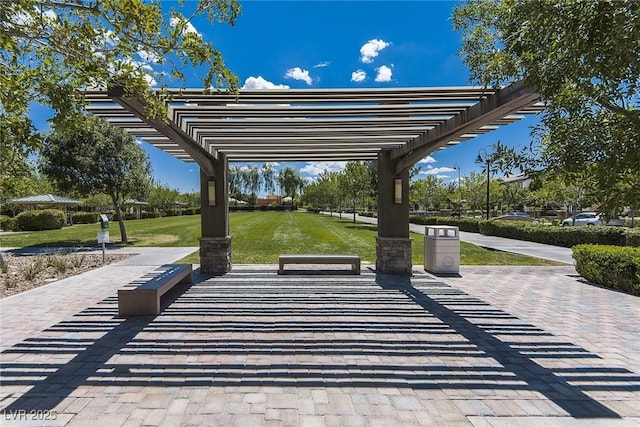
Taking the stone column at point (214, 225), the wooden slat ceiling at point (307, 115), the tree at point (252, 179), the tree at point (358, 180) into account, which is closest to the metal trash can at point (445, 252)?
the wooden slat ceiling at point (307, 115)

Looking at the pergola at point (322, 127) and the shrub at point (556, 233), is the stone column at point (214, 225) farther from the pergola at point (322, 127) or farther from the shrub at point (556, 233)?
the shrub at point (556, 233)

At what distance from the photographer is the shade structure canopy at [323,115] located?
4.65 meters

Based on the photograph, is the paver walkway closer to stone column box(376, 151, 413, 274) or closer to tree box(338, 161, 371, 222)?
stone column box(376, 151, 413, 274)

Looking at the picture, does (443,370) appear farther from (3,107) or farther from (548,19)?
(3,107)

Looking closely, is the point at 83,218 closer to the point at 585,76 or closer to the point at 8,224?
the point at 8,224

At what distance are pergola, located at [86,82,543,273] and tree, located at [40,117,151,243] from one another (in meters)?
7.41

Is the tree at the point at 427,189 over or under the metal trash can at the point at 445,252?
over

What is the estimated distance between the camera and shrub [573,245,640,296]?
21.8 feet

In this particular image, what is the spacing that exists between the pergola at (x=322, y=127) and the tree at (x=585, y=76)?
2.95 feet

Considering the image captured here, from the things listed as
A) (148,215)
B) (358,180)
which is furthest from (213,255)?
(148,215)

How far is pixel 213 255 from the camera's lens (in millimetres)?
8555

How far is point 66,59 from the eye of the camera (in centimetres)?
324

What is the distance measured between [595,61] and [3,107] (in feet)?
16.2

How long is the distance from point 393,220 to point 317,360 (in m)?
5.52
